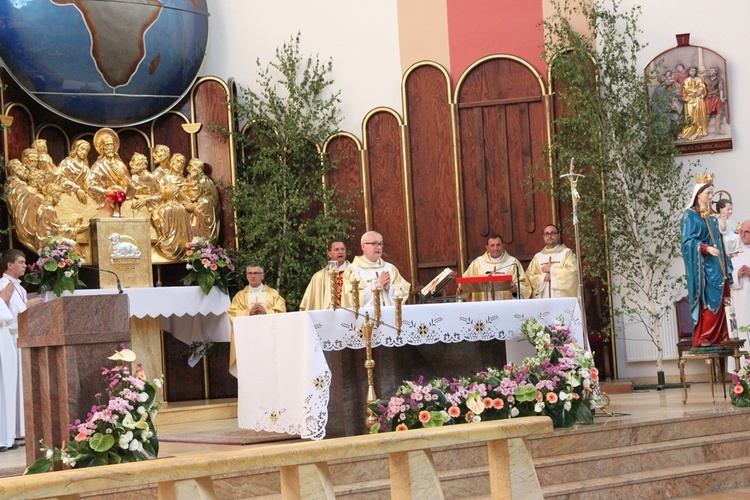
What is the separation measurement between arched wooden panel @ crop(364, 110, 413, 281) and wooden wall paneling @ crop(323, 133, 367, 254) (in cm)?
12

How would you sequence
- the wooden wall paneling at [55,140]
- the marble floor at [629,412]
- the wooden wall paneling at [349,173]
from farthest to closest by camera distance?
the wooden wall paneling at [349,173] → the wooden wall paneling at [55,140] → the marble floor at [629,412]

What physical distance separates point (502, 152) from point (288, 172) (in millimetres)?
2160

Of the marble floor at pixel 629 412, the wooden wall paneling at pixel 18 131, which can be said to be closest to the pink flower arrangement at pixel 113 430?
the marble floor at pixel 629 412

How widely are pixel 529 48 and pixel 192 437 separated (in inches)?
215

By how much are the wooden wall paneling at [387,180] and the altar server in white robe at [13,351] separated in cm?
383

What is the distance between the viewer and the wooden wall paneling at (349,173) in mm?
11773

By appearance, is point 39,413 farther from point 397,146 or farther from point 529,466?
point 397,146

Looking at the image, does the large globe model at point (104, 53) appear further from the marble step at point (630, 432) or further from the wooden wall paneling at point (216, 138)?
the marble step at point (630, 432)

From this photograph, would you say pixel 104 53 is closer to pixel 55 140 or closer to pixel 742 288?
pixel 55 140

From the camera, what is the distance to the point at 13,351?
885 centimetres

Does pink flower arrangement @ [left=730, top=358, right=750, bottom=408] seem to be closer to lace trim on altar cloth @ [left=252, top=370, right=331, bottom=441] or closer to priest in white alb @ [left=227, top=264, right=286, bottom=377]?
lace trim on altar cloth @ [left=252, top=370, right=331, bottom=441]

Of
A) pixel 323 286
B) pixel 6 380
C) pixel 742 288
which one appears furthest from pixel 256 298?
pixel 742 288

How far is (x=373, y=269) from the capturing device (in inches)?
354

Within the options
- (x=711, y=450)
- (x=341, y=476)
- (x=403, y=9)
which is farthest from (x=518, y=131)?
(x=341, y=476)
